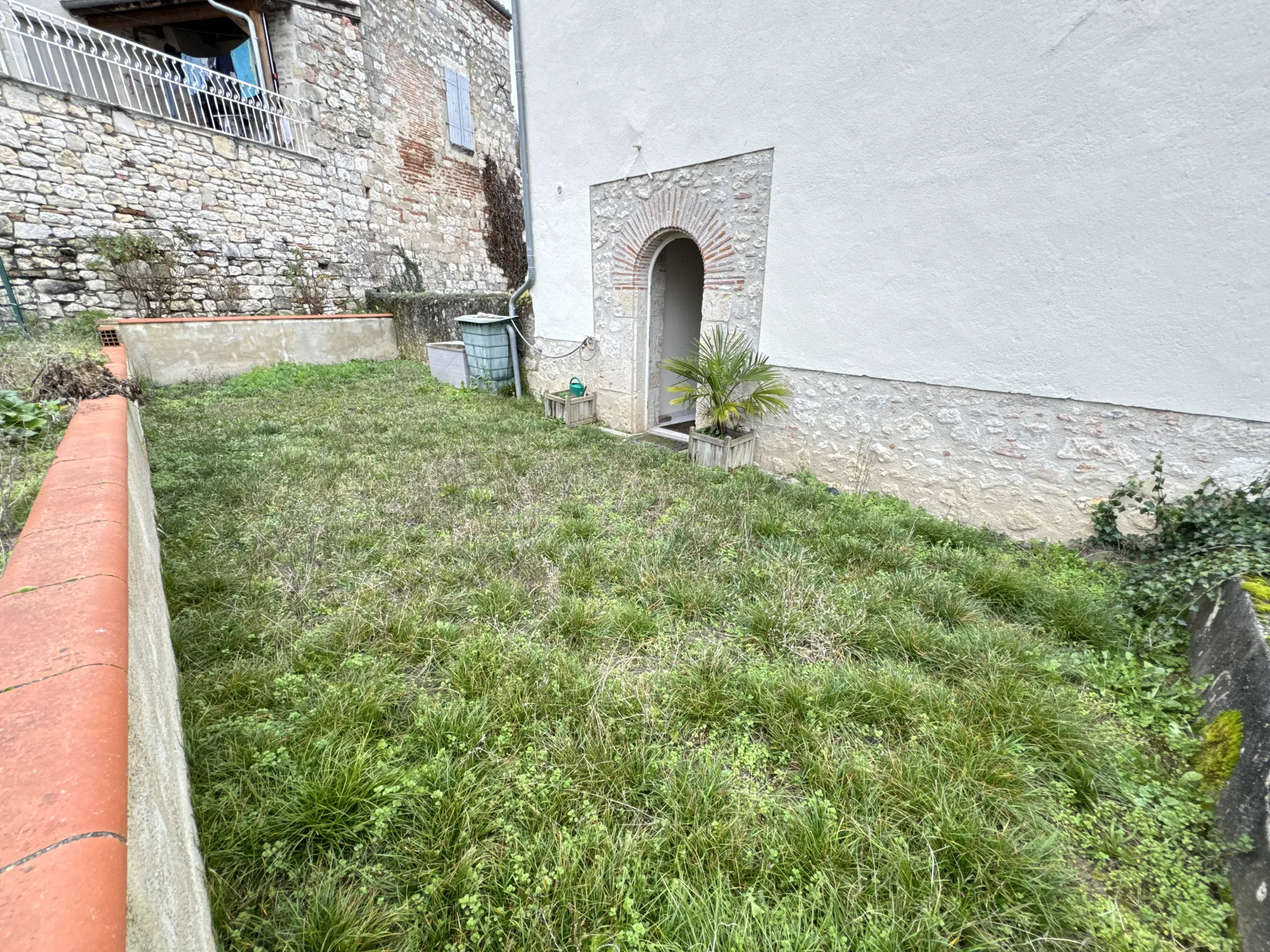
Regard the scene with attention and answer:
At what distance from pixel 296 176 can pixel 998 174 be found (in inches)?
433

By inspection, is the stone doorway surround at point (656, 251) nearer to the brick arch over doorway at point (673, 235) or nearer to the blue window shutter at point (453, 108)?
the brick arch over doorway at point (673, 235)

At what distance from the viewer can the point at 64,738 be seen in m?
0.80

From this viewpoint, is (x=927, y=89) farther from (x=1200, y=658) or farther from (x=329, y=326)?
(x=329, y=326)

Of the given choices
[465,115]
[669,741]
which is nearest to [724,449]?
[669,741]

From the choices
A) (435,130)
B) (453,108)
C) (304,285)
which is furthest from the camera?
(453,108)

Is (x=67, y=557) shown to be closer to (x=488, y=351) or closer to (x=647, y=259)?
(x=647, y=259)

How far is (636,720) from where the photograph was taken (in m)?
1.88

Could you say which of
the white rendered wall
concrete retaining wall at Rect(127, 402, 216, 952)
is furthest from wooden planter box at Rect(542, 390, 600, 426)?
concrete retaining wall at Rect(127, 402, 216, 952)

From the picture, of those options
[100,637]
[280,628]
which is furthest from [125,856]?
[280,628]

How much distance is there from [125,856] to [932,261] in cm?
465

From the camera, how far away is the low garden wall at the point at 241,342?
6.88 metres

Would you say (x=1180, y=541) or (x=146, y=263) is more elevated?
(x=146, y=263)

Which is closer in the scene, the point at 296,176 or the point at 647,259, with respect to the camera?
the point at 647,259

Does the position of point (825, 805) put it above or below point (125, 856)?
below
